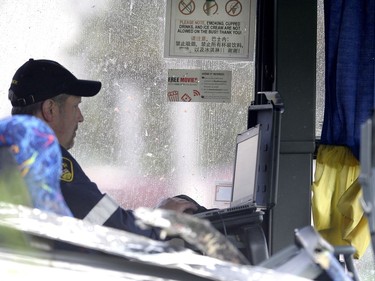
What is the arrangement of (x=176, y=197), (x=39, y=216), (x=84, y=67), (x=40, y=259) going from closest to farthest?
1. (x=40, y=259)
2. (x=39, y=216)
3. (x=176, y=197)
4. (x=84, y=67)

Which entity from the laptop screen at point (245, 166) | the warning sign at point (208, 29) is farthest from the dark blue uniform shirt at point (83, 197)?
the warning sign at point (208, 29)

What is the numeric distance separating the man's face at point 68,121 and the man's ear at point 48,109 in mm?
42

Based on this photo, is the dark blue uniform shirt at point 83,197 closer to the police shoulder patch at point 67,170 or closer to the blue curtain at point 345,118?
the police shoulder patch at point 67,170

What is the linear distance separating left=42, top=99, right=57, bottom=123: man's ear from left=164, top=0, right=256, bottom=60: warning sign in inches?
29.4

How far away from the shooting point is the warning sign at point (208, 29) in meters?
4.27

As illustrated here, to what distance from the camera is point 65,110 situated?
3.89 m

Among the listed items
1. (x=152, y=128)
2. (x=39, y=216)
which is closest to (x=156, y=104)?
(x=152, y=128)

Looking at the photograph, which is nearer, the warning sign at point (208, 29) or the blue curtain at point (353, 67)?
the blue curtain at point (353, 67)

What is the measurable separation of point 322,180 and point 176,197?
699mm

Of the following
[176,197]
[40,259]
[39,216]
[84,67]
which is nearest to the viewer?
[40,259]

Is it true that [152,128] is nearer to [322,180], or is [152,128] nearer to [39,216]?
[322,180]

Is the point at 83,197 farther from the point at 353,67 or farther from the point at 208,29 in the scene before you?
the point at 353,67

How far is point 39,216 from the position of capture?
1874 millimetres

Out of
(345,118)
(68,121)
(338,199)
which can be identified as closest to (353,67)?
(345,118)
